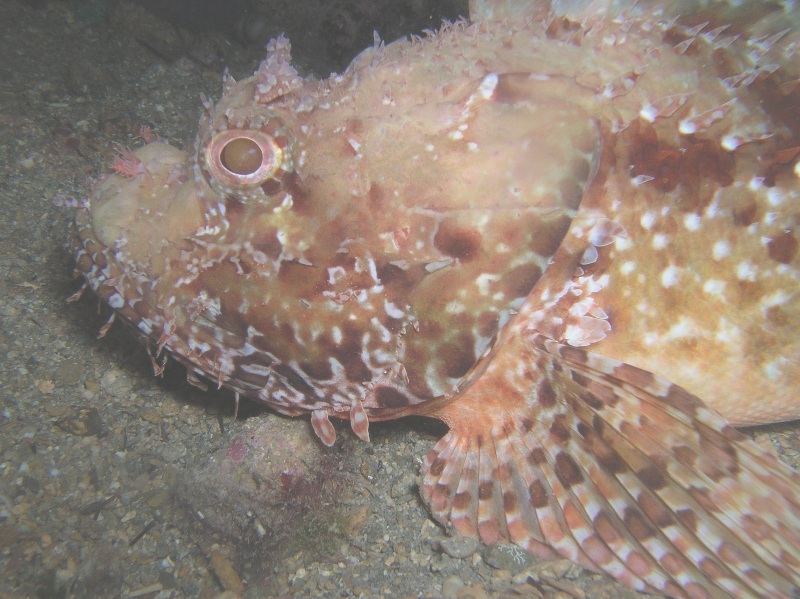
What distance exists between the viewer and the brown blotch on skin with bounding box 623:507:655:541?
285 centimetres

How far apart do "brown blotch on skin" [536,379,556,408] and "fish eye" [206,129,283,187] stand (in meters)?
1.73

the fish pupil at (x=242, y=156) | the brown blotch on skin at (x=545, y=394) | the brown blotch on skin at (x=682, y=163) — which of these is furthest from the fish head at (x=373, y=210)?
the brown blotch on skin at (x=545, y=394)

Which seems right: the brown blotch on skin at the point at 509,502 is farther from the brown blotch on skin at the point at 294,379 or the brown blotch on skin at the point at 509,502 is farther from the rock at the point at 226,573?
the rock at the point at 226,573

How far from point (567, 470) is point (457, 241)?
137 centimetres

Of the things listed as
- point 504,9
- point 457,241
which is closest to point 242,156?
point 457,241

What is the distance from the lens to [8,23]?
653 cm

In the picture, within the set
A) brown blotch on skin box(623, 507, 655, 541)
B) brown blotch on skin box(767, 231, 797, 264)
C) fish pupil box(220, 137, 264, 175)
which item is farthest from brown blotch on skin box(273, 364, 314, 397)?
brown blotch on skin box(767, 231, 797, 264)

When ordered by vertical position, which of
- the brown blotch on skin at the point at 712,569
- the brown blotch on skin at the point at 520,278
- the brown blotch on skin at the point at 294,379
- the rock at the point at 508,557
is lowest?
the rock at the point at 508,557

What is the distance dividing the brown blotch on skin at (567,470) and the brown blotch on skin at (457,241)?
1222 millimetres

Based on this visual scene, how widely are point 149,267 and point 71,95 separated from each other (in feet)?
14.0

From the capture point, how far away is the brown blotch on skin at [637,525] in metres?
2.85

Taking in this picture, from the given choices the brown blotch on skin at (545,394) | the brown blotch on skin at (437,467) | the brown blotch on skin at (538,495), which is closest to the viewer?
the brown blotch on skin at (545,394)

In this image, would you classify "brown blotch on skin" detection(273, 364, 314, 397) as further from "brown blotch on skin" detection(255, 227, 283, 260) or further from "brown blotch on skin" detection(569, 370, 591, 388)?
"brown blotch on skin" detection(569, 370, 591, 388)

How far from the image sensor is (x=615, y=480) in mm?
2883
